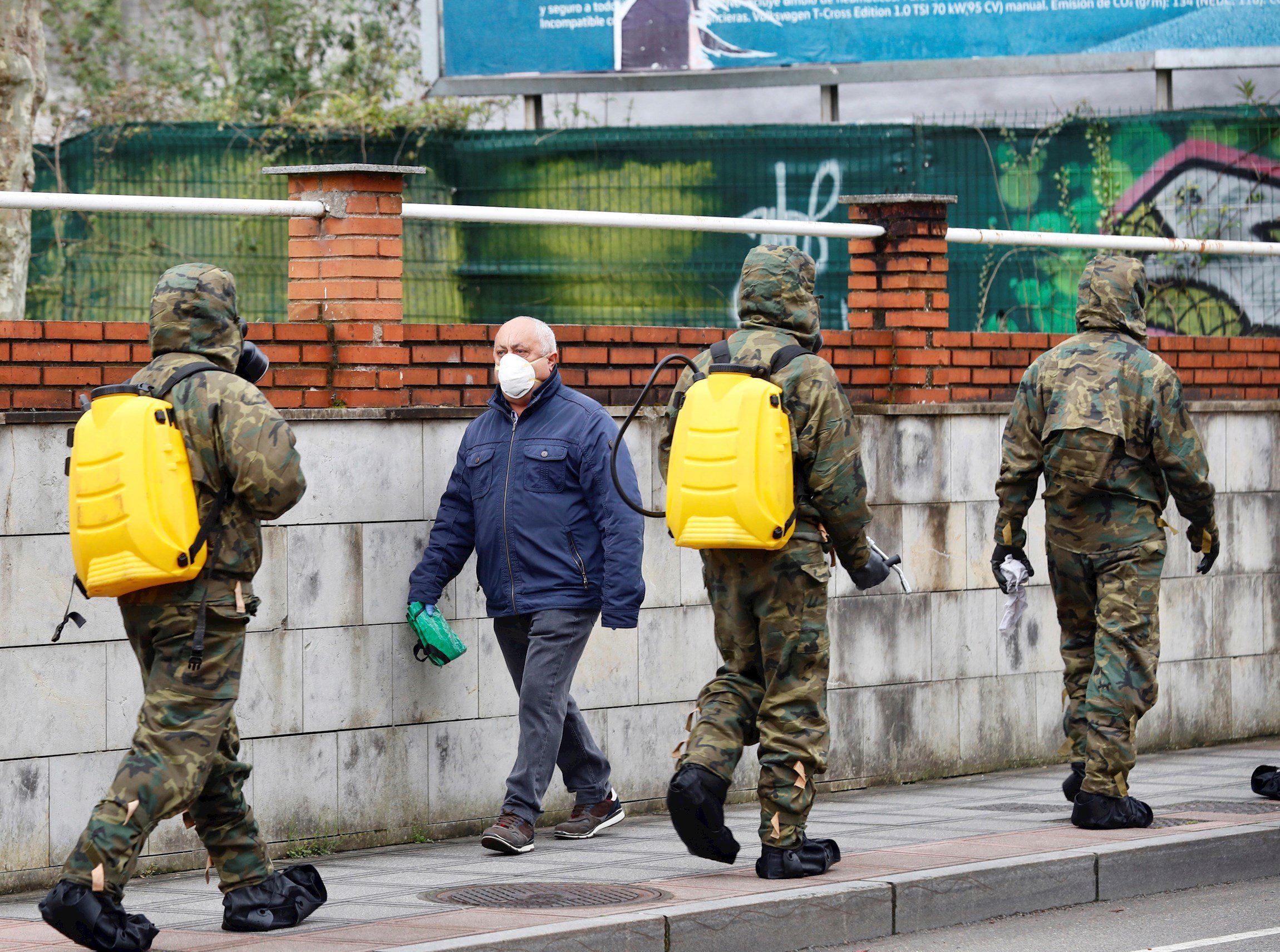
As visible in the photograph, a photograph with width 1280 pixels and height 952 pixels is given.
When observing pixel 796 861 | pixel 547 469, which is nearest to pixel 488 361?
pixel 547 469

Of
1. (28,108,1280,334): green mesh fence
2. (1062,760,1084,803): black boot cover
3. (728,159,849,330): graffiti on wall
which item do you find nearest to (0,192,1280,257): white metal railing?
(28,108,1280,334): green mesh fence

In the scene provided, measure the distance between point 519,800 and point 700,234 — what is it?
16.0 ft

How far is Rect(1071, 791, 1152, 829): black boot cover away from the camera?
7.30 metres

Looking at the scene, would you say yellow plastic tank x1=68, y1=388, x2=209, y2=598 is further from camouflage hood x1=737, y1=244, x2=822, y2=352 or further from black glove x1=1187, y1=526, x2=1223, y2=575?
black glove x1=1187, y1=526, x2=1223, y2=575

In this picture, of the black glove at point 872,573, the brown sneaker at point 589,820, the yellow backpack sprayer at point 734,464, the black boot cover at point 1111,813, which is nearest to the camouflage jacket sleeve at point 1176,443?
the black boot cover at point 1111,813

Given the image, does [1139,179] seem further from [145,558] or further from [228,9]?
[228,9]

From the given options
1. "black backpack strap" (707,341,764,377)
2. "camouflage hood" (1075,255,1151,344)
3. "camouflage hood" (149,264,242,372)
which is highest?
"camouflage hood" (1075,255,1151,344)

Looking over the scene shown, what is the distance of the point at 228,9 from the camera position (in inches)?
744

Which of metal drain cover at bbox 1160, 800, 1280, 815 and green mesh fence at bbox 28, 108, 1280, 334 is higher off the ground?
green mesh fence at bbox 28, 108, 1280, 334

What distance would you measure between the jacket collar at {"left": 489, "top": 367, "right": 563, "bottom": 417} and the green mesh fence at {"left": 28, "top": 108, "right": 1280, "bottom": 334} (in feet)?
12.0

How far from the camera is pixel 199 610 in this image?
5352 mm

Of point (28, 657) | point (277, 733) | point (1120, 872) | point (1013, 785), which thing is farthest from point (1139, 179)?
point (28, 657)

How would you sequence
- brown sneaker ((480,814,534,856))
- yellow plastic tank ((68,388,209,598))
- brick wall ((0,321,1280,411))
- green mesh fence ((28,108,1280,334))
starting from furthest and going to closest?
green mesh fence ((28,108,1280,334)) < brown sneaker ((480,814,534,856)) < brick wall ((0,321,1280,411)) < yellow plastic tank ((68,388,209,598))

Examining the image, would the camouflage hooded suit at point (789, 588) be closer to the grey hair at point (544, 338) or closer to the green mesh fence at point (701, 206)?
the grey hair at point (544, 338)
